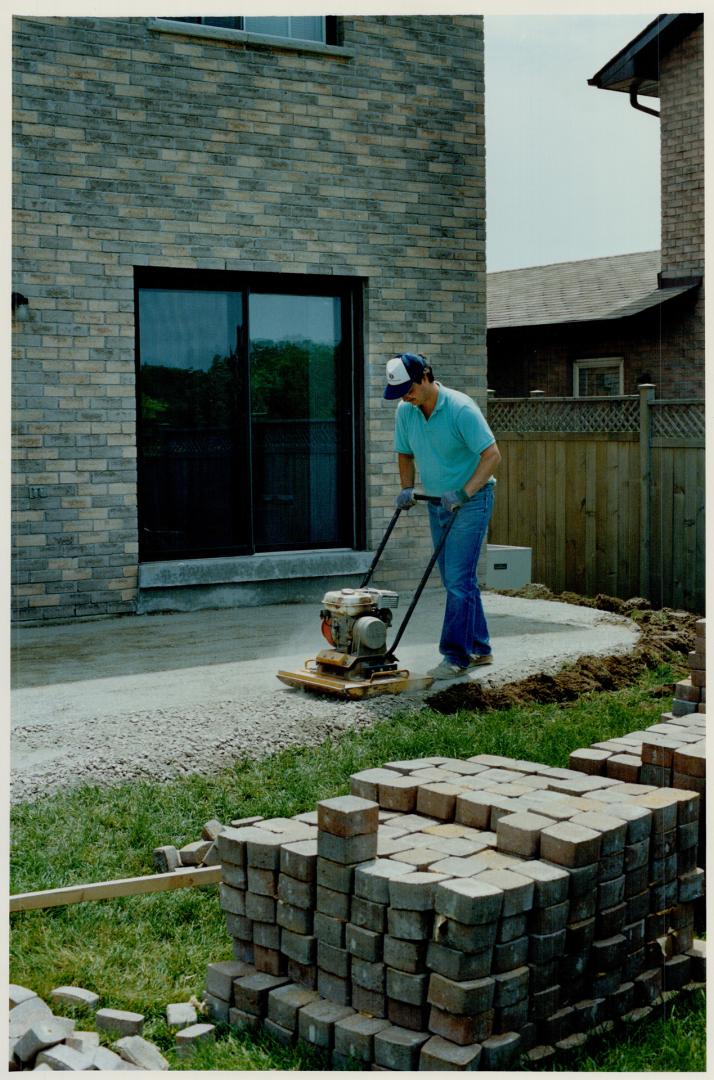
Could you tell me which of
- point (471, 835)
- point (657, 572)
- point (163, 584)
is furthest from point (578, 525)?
point (471, 835)

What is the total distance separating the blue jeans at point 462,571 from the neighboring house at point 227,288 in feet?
8.88

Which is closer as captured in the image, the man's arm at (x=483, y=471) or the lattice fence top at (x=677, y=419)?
the man's arm at (x=483, y=471)

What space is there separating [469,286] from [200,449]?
285cm

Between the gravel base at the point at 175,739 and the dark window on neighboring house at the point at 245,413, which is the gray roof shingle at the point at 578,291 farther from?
the gravel base at the point at 175,739

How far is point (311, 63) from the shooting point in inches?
389

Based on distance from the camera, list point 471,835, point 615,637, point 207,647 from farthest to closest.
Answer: point 615,637 → point 207,647 → point 471,835

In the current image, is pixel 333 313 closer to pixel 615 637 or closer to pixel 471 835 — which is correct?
pixel 615 637

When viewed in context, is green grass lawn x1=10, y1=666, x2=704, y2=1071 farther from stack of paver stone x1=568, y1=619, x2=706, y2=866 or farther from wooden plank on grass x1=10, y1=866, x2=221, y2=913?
stack of paver stone x1=568, y1=619, x2=706, y2=866

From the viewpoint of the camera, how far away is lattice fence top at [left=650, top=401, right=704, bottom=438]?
10.7 m

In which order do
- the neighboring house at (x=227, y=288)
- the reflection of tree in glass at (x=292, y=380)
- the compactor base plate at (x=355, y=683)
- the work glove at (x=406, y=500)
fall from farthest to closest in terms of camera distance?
the reflection of tree in glass at (x=292, y=380) < the neighboring house at (x=227, y=288) < the work glove at (x=406, y=500) < the compactor base plate at (x=355, y=683)

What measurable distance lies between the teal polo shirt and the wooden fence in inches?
122

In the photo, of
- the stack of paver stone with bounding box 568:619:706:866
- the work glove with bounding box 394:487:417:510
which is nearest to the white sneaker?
the work glove with bounding box 394:487:417:510

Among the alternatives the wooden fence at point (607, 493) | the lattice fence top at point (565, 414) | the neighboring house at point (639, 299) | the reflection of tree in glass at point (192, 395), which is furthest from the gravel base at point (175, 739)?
the neighboring house at point (639, 299)

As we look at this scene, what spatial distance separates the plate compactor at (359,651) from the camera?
7.02 metres
